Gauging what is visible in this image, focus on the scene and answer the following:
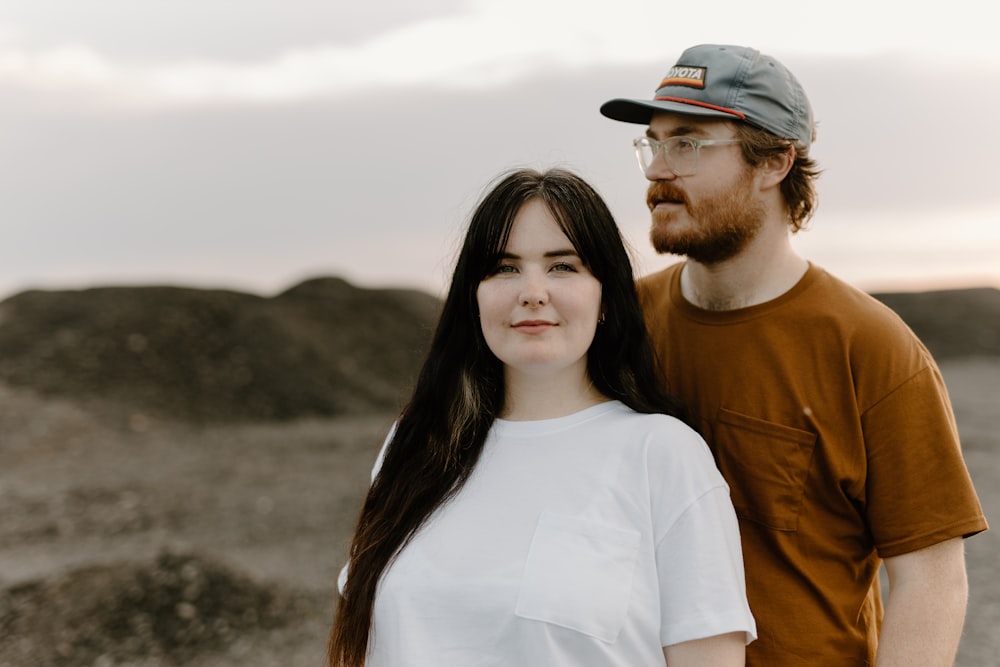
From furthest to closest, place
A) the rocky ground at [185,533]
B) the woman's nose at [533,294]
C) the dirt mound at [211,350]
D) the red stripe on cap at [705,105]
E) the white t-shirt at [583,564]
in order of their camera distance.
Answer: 1. the dirt mound at [211,350]
2. the rocky ground at [185,533]
3. the red stripe on cap at [705,105]
4. the woman's nose at [533,294]
5. the white t-shirt at [583,564]

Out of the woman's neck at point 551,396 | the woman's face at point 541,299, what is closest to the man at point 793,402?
the woman's neck at point 551,396

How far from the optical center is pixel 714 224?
2.71m

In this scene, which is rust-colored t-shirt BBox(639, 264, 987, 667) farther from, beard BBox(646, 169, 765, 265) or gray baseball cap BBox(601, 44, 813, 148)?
gray baseball cap BBox(601, 44, 813, 148)

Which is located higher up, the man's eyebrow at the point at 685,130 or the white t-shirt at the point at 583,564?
the man's eyebrow at the point at 685,130

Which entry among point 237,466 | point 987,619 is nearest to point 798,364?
point 987,619

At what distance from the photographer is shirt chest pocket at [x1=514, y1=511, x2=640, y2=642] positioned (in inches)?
79.8

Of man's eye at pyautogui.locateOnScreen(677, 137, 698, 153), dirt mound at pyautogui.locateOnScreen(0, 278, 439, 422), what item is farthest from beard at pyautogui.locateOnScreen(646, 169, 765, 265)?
dirt mound at pyautogui.locateOnScreen(0, 278, 439, 422)

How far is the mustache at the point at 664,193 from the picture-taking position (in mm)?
2746

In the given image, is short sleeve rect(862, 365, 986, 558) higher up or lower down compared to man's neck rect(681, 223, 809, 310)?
lower down

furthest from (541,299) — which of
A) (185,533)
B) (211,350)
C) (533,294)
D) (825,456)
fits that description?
(211,350)

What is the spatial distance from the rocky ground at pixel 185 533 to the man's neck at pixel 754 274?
441cm

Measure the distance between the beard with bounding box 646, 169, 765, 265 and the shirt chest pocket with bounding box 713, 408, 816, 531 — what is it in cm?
50

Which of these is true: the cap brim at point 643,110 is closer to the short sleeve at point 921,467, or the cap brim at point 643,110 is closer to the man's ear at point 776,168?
the man's ear at point 776,168

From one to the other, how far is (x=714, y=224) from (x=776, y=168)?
0.98ft
